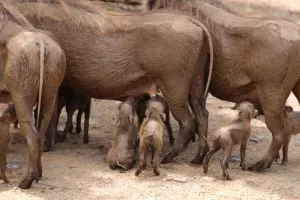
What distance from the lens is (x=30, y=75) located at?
7.02 meters

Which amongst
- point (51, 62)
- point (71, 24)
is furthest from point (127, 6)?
point (51, 62)

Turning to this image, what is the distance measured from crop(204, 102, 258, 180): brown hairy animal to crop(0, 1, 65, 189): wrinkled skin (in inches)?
62.1

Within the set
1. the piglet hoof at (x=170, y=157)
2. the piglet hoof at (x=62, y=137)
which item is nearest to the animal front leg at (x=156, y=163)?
the piglet hoof at (x=170, y=157)

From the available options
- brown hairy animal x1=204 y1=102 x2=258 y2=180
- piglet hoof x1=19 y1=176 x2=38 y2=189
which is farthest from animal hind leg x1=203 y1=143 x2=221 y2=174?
piglet hoof x1=19 y1=176 x2=38 y2=189

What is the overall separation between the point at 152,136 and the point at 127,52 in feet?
3.52

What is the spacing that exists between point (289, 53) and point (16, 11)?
265 cm

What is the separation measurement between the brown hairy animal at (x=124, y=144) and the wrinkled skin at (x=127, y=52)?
425 mm

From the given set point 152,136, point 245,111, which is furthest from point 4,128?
point 245,111

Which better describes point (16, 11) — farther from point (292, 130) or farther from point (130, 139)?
point (292, 130)

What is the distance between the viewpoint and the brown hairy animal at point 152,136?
24.2 feet

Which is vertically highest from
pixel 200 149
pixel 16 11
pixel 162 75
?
pixel 16 11

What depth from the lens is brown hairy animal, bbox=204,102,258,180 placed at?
7.47m

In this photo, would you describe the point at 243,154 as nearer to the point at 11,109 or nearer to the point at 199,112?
the point at 199,112

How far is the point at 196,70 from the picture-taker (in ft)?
26.5
